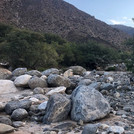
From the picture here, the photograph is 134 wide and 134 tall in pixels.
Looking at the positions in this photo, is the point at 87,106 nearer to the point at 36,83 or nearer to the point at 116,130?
the point at 116,130

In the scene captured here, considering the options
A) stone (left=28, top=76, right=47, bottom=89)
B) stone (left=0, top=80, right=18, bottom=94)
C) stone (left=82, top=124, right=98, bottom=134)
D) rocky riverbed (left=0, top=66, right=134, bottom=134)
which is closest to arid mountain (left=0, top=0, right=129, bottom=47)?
stone (left=28, top=76, right=47, bottom=89)

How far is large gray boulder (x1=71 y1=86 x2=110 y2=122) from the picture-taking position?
5.32 metres

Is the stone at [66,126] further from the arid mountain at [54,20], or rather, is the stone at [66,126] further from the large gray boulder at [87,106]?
the arid mountain at [54,20]

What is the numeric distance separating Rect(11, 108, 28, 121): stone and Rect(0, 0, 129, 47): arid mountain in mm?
40735

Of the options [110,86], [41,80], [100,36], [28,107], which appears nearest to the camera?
[28,107]

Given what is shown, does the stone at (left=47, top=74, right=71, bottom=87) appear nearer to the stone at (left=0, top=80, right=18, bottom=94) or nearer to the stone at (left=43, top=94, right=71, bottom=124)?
the stone at (left=0, top=80, right=18, bottom=94)

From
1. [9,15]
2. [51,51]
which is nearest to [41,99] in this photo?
[51,51]

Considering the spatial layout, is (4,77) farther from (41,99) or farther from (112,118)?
(112,118)

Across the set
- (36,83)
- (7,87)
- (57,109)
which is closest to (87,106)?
(57,109)

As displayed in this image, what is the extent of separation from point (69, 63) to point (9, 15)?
27017mm

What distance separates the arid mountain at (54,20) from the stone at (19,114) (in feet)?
134

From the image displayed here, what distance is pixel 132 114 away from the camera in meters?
5.77

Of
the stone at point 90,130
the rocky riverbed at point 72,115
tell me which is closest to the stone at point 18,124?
the rocky riverbed at point 72,115

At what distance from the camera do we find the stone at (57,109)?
5379mm
